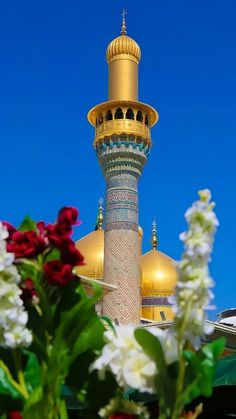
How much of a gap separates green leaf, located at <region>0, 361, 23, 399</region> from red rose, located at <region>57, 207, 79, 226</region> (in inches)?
14.7

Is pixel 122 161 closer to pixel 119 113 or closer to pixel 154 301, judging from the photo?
pixel 119 113

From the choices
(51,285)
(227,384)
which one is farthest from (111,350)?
(227,384)

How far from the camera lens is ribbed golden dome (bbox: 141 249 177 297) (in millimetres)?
25547

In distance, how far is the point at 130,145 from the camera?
19.0 metres

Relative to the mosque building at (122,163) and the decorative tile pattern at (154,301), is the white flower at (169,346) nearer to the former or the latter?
the mosque building at (122,163)

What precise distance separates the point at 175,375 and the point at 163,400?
0.06m

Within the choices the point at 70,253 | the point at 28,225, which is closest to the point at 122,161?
the point at 28,225

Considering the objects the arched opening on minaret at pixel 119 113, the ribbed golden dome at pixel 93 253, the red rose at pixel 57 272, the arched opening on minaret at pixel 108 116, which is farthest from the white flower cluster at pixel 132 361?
the ribbed golden dome at pixel 93 253

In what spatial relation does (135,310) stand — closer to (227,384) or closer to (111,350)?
(227,384)

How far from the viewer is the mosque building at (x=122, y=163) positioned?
58.2 ft

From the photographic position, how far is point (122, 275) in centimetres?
1762

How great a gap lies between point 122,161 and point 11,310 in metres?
17.5

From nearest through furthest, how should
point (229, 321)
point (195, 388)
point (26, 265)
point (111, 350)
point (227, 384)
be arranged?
point (195, 388)
point (111, 350)
point (26, 265)
point (227, 384)
point (229, 321)

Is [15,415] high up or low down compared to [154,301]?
down
